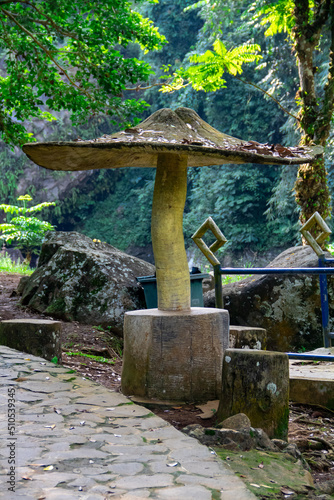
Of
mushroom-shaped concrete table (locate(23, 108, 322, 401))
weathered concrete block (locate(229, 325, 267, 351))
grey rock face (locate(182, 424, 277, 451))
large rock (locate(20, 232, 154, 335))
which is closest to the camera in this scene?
grey rock face (locate(182, 424, 277, 451))

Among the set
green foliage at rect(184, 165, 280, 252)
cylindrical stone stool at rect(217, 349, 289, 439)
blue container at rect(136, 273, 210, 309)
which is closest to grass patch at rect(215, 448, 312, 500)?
cylindrical stone stool at rect(217, 349, 289, 439)

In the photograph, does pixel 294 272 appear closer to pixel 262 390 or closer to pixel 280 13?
pixel 262 390

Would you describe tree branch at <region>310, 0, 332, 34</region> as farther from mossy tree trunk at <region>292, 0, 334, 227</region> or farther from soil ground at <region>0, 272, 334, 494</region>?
soil ground at <region>0, 272, 334, 494</region>

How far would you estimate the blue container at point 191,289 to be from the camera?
23.1ft

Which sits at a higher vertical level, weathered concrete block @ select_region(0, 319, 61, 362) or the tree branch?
the tree branch

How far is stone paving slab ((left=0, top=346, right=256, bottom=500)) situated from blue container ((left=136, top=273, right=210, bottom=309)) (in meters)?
3.44

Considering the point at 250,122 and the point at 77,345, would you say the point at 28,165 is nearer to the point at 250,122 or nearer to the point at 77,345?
the point at 250,122

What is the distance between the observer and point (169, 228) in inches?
164

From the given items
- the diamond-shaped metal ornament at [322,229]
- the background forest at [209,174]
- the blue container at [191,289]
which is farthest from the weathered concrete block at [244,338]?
the background forest at [209,174]

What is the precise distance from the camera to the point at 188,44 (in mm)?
27688

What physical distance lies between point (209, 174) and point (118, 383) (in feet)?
64.9

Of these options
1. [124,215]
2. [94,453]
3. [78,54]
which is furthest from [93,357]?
[124,215]

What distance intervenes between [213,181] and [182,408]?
20.9 metres

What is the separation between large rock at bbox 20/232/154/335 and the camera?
730 cm
